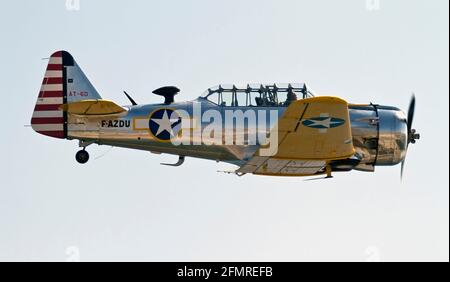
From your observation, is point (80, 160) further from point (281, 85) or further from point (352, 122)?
point (352, 122)

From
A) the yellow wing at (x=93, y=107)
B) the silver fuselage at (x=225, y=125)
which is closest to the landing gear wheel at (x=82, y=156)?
the silver fuselage at (x=225, y=125)

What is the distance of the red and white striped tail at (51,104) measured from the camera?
18297 mm

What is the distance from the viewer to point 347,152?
17.4 metres

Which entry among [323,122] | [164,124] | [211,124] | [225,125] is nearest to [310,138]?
[323,122]

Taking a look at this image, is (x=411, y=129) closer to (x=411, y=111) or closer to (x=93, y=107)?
(x=411, y=111)

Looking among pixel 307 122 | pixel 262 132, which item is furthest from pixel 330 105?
pixel 262 132

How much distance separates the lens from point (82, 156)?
18391 mm

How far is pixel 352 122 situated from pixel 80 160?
538 centimetres

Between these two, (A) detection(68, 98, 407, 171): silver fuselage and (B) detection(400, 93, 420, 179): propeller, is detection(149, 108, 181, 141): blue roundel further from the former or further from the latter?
(B) detection(400, 93, 420, 179): propeller

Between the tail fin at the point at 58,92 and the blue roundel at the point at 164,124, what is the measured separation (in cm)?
147

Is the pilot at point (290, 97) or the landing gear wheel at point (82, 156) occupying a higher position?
the pilot at point (290, 97)

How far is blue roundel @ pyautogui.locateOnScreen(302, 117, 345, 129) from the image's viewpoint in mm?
16469

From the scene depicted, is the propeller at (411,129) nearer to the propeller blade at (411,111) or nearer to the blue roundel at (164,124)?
the propeller blade at (411,111)

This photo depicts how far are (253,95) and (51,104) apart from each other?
3.94 metres
